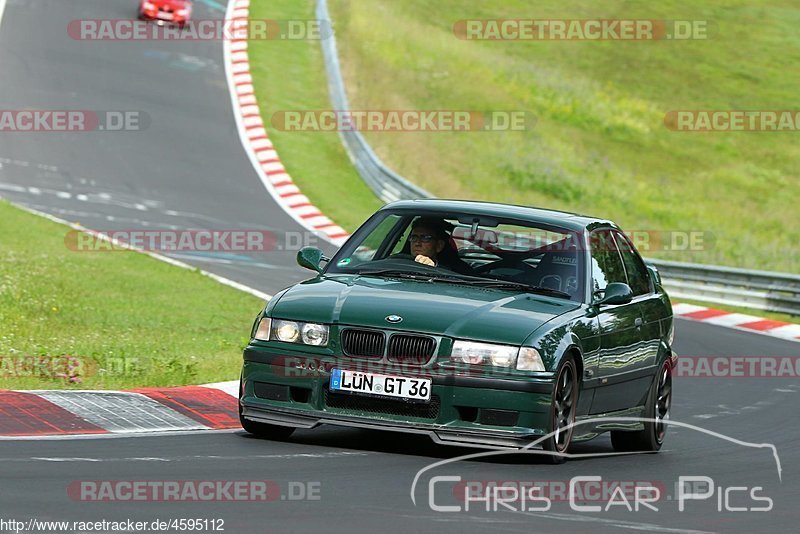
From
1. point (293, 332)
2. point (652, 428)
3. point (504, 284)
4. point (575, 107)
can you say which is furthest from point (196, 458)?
point (575, 107)

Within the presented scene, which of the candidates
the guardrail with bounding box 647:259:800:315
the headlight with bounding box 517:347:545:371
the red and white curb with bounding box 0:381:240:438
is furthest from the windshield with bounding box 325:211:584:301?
the guardrail with bounding box 647:259:800:315

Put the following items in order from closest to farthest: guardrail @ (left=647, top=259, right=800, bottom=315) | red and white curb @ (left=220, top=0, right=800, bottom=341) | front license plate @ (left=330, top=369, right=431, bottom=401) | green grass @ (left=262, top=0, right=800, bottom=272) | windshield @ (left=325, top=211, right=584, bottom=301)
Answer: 1. front license plate @ (left=330, top=369, right=431, bottom=401)
2. windshield @ (left=325, top=211, right=584, bottom=301)
3. red and white curb @ (left=220, top=0, right=800, bottom=341)
4. guardrail @ (left=647, top=259, right=800, bottom=315)
5. green grass @ (left=262, top=0, right=800, bottom=272)

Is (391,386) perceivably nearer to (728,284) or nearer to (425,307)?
(425,307)

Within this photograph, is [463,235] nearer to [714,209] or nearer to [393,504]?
[393,504]

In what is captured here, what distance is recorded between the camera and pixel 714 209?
38969 mm

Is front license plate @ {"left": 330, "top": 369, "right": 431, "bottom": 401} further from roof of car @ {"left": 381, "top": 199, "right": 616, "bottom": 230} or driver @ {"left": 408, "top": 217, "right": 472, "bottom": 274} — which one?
roof of car @ {"left": 381, "top": 199, "right": 616, "bottom": 230}

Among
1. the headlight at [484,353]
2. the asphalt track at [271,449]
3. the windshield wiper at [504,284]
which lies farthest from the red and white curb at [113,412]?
the headlight at [484,353]

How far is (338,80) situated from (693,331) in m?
17.5

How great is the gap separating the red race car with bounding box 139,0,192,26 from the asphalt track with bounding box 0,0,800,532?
702 cm

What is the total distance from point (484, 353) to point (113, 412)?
257 centimetres

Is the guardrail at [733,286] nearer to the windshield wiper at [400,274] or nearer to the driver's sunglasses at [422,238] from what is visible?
Result: the driver's sunglasses at [422,238]

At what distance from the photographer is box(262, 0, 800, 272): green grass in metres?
35.1

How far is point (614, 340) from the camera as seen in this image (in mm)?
10031

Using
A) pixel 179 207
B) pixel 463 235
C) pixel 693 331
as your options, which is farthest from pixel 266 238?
pixel 463 235
